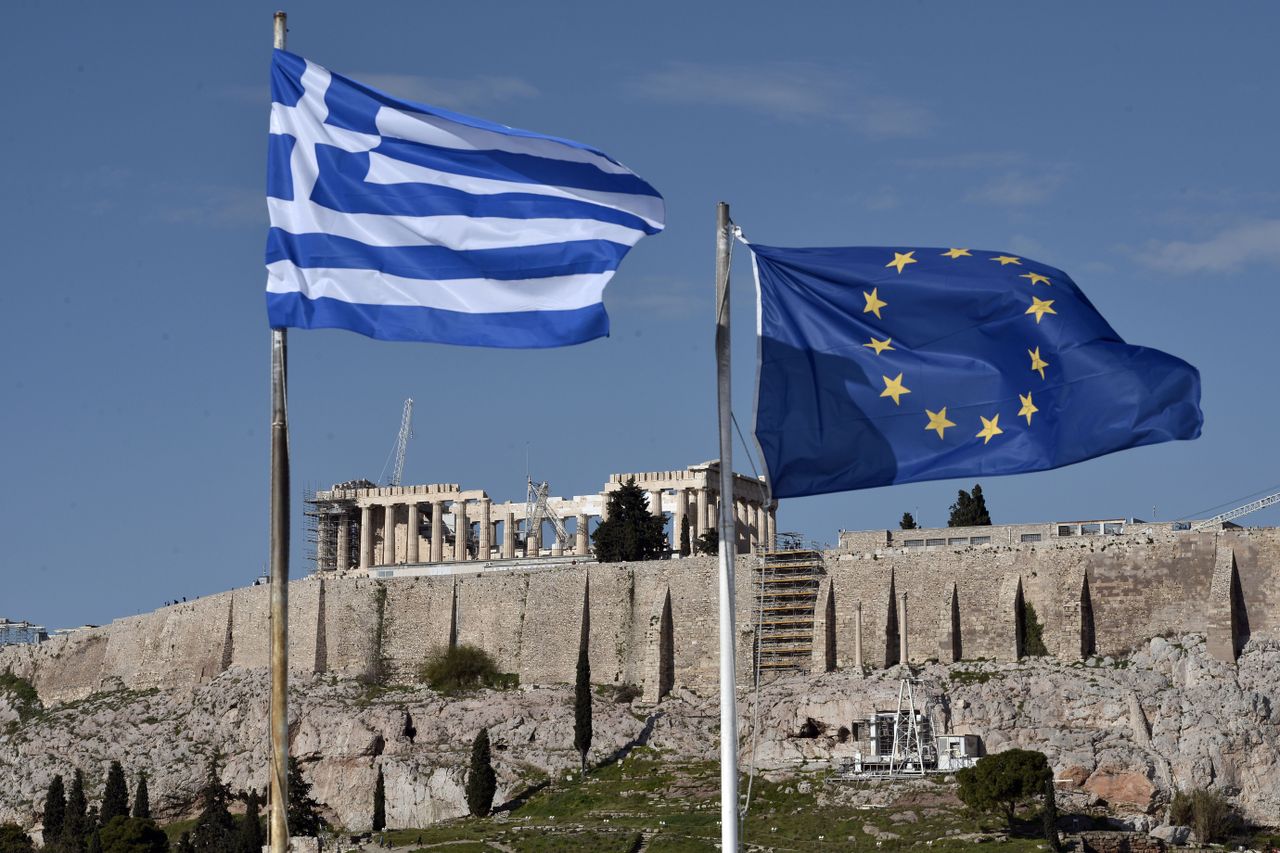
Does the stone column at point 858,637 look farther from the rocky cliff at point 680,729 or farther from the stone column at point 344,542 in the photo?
the stone column at point 344,542

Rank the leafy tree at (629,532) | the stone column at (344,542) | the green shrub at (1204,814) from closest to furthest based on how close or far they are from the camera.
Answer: the green shrub at (1204,814) < the leafy tree at (629,532) < the stone column at (344,542)

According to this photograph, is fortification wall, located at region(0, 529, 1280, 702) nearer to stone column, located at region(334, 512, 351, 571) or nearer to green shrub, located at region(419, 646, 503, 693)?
green shrub, located at region(419, 646, 503, 693)

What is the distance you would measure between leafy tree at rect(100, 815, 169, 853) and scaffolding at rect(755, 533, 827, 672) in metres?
21.7

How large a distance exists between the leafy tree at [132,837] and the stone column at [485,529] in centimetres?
2476

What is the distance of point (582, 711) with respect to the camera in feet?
242

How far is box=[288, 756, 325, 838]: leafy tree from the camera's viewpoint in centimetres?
7244

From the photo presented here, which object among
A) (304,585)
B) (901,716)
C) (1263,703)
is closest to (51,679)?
(304,585)

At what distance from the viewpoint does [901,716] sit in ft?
227

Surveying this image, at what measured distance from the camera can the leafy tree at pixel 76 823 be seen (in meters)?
75.2

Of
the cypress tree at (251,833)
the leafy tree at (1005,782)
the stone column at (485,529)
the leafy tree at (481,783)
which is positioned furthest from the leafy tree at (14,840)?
the leafy tree at (1005,782)

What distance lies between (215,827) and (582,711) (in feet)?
42.1

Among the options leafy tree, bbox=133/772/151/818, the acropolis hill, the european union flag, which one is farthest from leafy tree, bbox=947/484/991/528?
the european union flag

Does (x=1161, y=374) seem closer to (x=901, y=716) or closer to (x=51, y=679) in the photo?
(x=901, y=716)

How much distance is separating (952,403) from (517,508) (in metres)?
80.3
